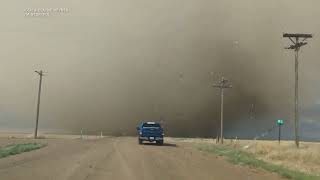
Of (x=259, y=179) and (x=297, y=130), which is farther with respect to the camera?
(x=297, y=130)

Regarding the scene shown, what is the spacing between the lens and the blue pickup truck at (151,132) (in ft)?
187

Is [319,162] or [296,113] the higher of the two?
[296,113]

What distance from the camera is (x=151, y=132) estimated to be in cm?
5725

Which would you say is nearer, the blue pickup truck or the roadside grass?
the roadside grass

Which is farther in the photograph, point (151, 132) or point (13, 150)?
point (151, 132)

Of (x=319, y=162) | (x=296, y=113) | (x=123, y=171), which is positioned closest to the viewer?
(x=123, y=171)

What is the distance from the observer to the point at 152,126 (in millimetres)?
57312

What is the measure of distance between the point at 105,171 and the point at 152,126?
3749 cm

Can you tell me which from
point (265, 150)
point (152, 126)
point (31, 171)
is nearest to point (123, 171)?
point (31, 171)

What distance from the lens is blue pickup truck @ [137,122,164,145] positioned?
187 feet

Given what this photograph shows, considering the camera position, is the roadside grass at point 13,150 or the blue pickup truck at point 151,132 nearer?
the roadside grass at point 13,150

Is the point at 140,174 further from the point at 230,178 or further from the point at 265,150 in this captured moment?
the point at 265,150

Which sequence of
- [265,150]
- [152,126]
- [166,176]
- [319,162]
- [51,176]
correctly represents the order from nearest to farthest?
[51,176] < [166,176] < [319,162] < [265,150] < [152,126]

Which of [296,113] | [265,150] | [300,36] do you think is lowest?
[265,150]
